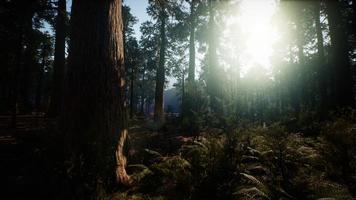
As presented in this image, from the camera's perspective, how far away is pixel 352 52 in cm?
2462

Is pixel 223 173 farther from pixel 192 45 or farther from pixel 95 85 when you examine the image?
pixel 192 45

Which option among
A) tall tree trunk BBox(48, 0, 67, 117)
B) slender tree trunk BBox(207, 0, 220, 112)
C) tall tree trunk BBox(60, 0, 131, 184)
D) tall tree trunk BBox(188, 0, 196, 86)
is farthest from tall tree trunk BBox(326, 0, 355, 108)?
tall tree trunk BBox(48, 0, 67, 117)

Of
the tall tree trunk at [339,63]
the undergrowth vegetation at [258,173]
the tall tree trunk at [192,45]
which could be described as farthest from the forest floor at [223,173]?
the tall tree trunk at [192,45]

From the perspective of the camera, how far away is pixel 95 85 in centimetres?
518

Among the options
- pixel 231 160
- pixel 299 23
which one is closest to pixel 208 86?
pixel 299 23

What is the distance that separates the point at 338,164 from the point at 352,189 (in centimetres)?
94

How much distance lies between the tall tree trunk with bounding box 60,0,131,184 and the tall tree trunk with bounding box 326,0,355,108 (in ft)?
30.5

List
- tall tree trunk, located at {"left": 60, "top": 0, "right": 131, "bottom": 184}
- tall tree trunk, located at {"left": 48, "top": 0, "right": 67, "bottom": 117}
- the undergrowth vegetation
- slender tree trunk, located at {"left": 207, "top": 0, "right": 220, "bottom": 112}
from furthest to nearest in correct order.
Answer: slender tree trunk, located at {"left": 207, "top": 0, "right": 220, "bottom": 112} → tall tree trunk, located at {"left": 48, "top": 0, "right": 67, "bottom": 117} → tall tree trunk, located at {"left": 60, "top": 0, "right": 131, "bottom": 184} → the undergrowth vegetation

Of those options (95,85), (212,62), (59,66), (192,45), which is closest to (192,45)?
(192,45)

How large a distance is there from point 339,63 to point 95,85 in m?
10.3

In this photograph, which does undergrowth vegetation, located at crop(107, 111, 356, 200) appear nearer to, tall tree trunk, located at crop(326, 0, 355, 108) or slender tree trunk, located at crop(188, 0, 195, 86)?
tall tree trunk, located at crop(326, 0, 355, 108)

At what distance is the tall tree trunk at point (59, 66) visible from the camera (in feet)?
43.3

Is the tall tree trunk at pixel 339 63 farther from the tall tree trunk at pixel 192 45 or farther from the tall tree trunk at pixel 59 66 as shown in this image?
the tall tree trunk at pixel 59 66

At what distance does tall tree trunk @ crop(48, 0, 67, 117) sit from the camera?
1320 cm
